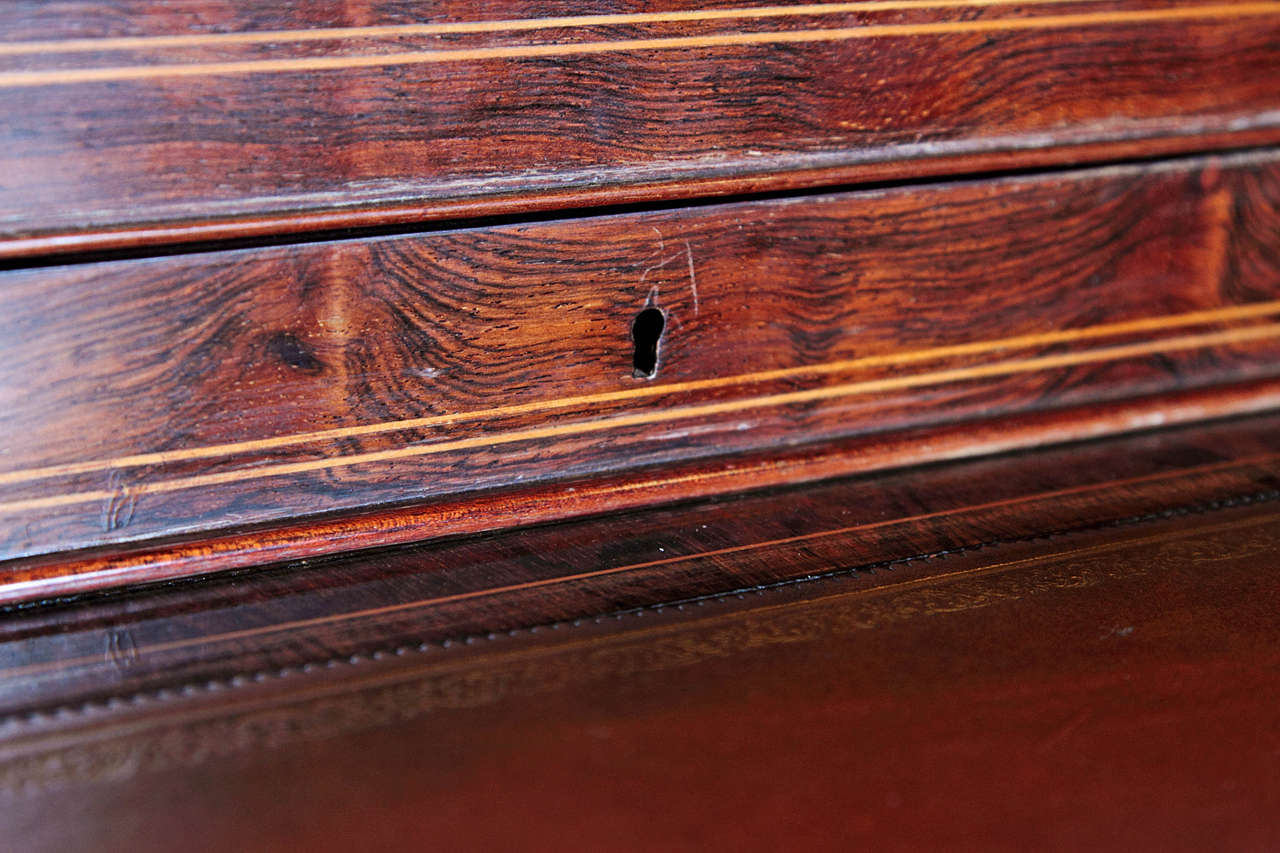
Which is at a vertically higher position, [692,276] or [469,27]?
[469,27]

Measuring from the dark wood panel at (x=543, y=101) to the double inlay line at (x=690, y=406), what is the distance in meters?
0.12

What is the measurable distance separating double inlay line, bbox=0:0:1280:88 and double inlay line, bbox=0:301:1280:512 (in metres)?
0.19

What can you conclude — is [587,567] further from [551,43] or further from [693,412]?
[551,43]

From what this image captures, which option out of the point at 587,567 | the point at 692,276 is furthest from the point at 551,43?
the point at 587,567

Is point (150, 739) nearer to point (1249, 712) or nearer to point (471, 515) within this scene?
point (471, 515)

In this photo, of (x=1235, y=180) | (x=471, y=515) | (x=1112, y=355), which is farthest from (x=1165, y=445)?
(x=471, y=515)

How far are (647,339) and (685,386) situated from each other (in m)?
0.04

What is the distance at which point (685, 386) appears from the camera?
0.66 meters

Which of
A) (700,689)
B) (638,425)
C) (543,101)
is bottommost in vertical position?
(700,689)

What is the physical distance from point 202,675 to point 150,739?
5 cm

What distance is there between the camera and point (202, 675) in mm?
476

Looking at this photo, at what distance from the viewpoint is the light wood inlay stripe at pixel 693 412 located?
57cm

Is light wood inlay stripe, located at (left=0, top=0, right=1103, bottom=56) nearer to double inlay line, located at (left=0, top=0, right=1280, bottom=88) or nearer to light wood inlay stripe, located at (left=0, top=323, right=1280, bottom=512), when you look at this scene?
double inlay line, located at (left=0, top=0, right=1280, bottom=88)

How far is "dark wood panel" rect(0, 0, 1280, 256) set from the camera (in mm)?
523
